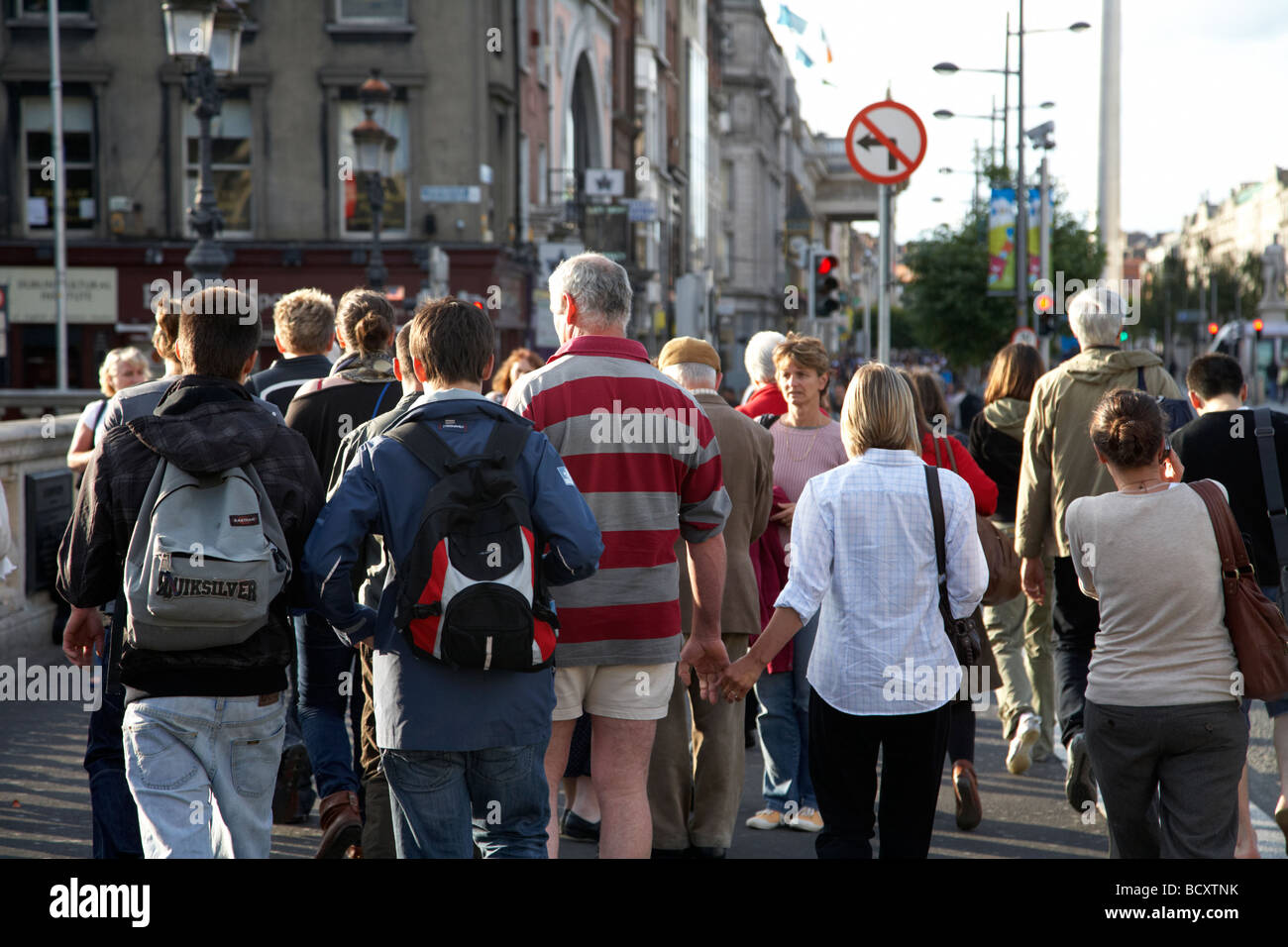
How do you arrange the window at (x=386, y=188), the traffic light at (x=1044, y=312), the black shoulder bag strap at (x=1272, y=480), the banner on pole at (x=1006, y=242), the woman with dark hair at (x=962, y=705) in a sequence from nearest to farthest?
the black shoulder bag strap at (x=1272, y=480) < the woman with dark hair at (x=962, y=705) < the traffic light at (x=1044, y=312) < the window at (x=386, y=188) < the banner on pole at (x=1006, y=242)

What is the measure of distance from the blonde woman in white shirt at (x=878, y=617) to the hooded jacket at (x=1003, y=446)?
3.09 metres

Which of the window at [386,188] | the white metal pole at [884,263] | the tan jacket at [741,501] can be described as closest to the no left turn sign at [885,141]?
the white metal pole at [884,263]

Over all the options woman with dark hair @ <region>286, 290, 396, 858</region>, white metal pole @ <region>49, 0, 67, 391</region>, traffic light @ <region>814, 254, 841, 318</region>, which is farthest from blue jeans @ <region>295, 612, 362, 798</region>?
white metal pole @ <region>49, 0, 67, 391</region>

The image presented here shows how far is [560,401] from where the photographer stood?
477 centimetres

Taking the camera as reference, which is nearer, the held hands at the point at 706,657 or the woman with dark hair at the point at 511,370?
the held hands at the point at 706,657

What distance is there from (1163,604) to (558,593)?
6.00 feet

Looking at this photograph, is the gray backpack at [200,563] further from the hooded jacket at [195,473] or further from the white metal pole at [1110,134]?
the white metal pole at [1110,134]

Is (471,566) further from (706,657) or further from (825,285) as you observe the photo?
→ (825,285)

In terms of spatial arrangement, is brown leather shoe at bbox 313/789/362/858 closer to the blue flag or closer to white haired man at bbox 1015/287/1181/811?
white haired man at bbox 1015/287/1181/811

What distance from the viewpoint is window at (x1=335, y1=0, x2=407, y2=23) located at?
28.4 m

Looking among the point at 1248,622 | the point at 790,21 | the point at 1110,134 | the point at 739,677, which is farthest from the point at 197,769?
the point at 790,21

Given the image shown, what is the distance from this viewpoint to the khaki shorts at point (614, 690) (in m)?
4.75
